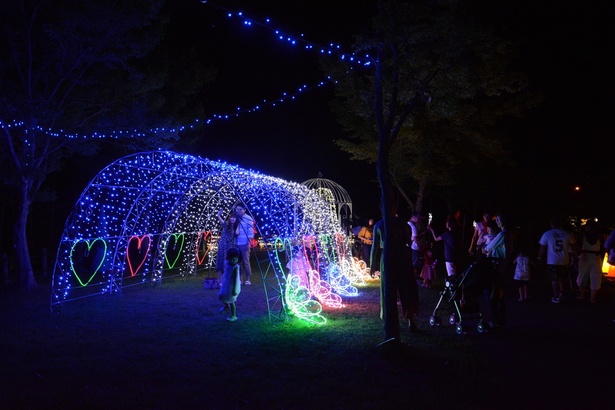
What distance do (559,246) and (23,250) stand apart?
1205cm

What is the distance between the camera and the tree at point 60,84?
10.7m

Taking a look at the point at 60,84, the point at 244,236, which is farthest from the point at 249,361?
the point at 60,84

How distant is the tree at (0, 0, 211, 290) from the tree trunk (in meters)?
0.02

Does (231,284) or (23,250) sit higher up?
(23,250)

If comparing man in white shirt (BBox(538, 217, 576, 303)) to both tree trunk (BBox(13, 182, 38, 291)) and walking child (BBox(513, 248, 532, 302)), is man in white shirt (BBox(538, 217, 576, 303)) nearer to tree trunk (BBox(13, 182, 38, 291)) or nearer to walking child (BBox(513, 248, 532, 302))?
walking child (BBox(513, 248, 532, 302))

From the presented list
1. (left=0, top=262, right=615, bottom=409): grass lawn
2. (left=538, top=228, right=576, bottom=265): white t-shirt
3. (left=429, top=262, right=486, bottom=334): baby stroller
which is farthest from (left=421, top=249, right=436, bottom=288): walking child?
(left=429, top=262, right=486, bottom=334): baby stroller

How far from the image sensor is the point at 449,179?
19203mm

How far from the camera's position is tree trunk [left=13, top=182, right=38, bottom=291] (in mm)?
11392

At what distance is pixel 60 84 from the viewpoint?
38.4 ft

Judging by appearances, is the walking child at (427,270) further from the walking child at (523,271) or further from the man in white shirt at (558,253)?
the man in white shirt at (558,253)

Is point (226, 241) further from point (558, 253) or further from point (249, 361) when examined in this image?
point (558, 253)

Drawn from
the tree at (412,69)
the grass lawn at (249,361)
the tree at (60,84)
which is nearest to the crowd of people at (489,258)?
the grass lawn at (249,361)

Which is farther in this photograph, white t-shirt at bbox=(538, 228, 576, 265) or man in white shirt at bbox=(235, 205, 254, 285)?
man in white shirt at bbox=(235, 205, 254, 285)

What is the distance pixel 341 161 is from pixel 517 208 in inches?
420
